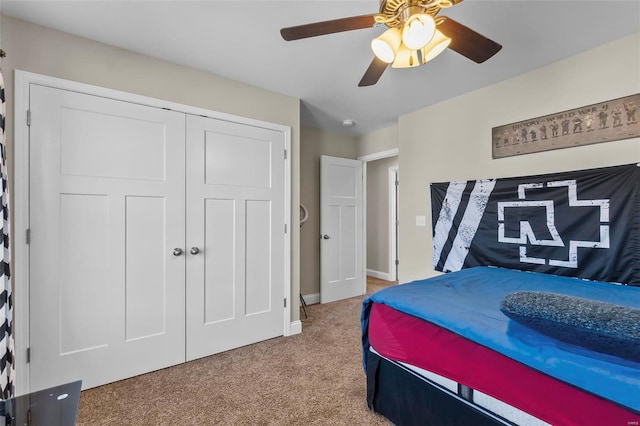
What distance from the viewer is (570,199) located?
2.15 metres

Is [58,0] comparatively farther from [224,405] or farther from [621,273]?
[621,273]

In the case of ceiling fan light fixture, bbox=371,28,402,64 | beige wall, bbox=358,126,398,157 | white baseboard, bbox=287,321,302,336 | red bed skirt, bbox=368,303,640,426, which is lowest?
white baseboard, bbox=287,321,302,336

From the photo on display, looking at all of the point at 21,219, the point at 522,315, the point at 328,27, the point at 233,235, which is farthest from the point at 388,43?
the point at 21,219

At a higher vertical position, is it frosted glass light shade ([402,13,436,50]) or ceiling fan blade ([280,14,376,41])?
ceiling fan blade ([280,14,376,41])

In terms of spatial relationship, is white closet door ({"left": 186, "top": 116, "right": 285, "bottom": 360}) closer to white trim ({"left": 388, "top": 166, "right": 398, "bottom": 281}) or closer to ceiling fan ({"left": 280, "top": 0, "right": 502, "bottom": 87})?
ceiling fan ({"left": 280, "top": 0, "right": 502, "bottom": 87})

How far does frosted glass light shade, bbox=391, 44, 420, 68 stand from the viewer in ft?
4.94

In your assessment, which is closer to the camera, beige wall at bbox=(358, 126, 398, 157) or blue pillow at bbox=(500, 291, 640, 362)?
blue pillow at bbox=(500, 291, 640, 362)

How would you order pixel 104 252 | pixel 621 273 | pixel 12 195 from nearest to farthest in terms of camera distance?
pixel 12 195 → pixel 621 273 → pixel 104 252

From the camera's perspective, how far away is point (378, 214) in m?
5.27

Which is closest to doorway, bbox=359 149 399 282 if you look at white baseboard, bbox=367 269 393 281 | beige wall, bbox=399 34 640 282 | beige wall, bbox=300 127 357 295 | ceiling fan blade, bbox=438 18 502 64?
white baseboard, bbox=367 269 393 281

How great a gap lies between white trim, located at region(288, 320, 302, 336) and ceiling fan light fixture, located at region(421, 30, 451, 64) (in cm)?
253

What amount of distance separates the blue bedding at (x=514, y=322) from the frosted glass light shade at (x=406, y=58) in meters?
1.28

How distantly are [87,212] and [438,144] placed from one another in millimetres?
3199

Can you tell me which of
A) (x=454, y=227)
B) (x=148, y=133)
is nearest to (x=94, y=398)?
(x=148, y=133)
